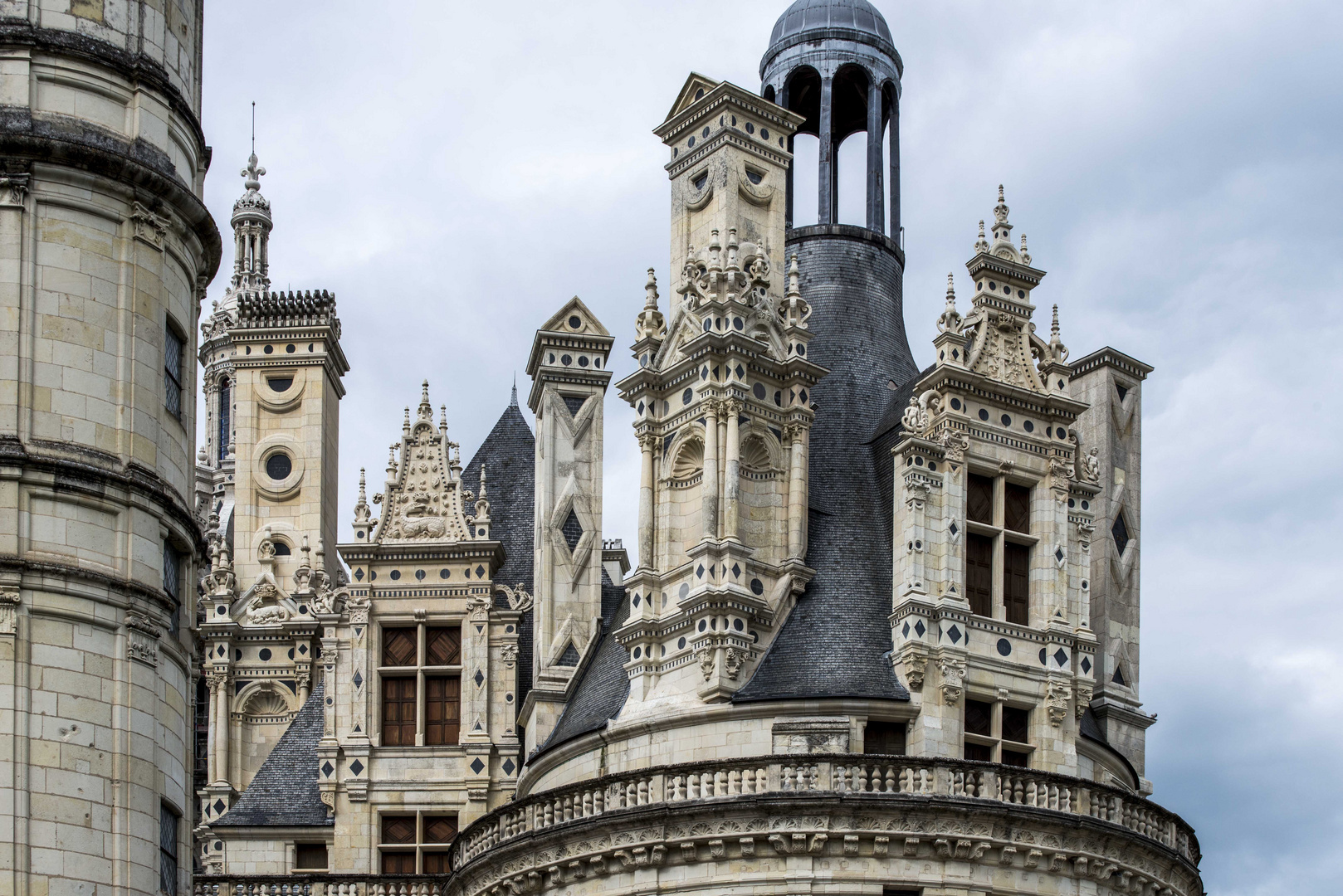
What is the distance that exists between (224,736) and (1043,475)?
18101 millimetres

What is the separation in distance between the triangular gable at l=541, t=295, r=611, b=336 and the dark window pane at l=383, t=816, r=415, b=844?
31.7 ft

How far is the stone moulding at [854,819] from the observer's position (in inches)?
1411

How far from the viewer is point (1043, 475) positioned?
41.0 meters

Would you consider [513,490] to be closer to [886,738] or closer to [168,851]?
[886,738]

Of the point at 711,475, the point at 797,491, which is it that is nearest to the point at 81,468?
the point at 711,475

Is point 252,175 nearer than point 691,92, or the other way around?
point 691,92

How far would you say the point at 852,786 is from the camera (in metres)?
36.1

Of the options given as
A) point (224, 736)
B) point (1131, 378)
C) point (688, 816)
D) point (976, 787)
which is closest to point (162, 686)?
point (688, 816)

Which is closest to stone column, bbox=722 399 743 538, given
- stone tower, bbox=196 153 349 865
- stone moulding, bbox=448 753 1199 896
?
stone moulding, bbox=448 753 1199 896

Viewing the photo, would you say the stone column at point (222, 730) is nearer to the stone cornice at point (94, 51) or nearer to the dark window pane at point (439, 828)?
the dark window pane at point (439, 828)

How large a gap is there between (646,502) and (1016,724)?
7167mm

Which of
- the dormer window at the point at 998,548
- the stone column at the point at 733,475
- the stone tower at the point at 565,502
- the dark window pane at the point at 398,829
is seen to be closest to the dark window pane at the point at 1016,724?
the dormer window at the point at 998,548

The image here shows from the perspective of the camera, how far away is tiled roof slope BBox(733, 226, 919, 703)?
127ft

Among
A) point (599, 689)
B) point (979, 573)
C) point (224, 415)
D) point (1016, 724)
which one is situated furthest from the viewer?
point (224, 415)
